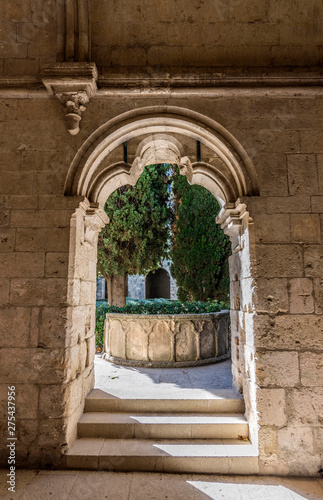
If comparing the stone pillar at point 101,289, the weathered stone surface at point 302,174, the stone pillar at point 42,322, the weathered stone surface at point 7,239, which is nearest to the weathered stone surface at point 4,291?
the stone pillar at point 42,322

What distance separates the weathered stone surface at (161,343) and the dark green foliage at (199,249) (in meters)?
4.24

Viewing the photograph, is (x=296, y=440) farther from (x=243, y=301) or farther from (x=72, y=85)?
(x=72, y=85)

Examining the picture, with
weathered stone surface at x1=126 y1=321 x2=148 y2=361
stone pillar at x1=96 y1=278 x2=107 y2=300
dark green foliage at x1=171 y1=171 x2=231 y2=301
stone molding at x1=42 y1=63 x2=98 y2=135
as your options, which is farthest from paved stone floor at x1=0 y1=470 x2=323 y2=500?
stone pillar at x1=96 y1=278 x2=107 y2=300

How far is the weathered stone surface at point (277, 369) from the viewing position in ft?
7.30

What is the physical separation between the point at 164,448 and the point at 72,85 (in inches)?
122

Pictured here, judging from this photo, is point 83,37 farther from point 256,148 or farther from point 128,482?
point 128,482

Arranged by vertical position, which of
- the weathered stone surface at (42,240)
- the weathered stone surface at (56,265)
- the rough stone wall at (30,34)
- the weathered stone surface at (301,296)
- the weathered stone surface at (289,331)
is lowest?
the weathered stone surface at (289,331)

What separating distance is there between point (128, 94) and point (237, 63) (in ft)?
3.46

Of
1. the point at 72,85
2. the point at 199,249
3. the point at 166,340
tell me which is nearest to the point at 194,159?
the point at 72,85

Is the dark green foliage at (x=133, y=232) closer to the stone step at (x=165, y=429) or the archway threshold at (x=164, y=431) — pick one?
the archway threshold at (x=164, y=431)

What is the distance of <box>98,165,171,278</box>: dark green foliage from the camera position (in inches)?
290

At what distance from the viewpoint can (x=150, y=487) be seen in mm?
1986

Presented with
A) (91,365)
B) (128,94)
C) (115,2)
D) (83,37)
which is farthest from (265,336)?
(115,2)

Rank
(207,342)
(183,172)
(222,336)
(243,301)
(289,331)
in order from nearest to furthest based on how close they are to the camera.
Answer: (289,331) < (243,301) < (183,172) < (207,342) < (222,336)
